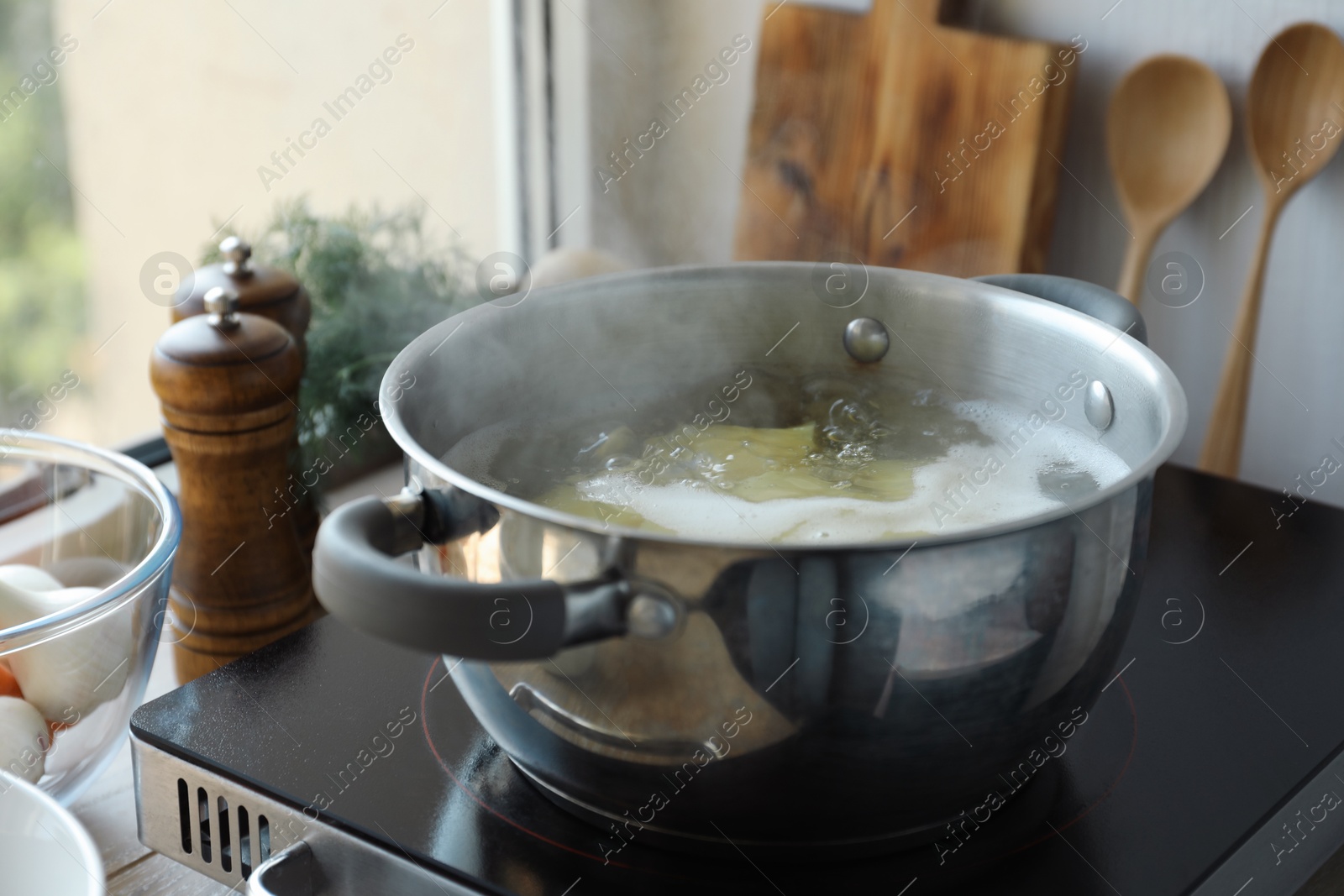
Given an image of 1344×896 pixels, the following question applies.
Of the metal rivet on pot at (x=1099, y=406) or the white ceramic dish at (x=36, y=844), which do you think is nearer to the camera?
the white ceramic dish at (x=36, y=844)

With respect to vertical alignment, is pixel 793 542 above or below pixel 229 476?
above

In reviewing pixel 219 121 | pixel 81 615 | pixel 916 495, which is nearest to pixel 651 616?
pixel 916 495

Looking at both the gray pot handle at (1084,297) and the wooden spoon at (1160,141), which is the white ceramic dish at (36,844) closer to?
the gray pot handle at (1084,297)

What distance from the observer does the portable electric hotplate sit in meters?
0.45

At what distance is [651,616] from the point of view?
0.37m

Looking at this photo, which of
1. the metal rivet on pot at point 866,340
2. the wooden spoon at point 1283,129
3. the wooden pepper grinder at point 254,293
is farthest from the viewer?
the wooden spoon at point 1283,129

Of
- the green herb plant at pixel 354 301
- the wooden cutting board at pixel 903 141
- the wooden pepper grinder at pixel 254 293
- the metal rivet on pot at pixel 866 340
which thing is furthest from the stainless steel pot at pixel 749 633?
the wooden cutting board at pixel 903 141

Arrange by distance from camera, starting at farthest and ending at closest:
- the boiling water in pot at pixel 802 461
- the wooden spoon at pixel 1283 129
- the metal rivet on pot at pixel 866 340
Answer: the wooden spoon at pixel 1283 129
the metal rivet on pot at pixel 866 340
the boiling water in pot at pixel 802 461

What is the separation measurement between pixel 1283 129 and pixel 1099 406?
0.48 meters

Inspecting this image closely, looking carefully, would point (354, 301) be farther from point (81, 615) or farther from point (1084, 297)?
point (1084, 297)

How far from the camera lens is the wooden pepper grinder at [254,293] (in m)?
0.71

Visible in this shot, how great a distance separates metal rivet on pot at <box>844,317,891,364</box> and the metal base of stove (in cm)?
30

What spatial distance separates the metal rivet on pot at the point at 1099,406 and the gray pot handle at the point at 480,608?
0.77ft

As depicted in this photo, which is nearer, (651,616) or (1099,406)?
(651,616)
